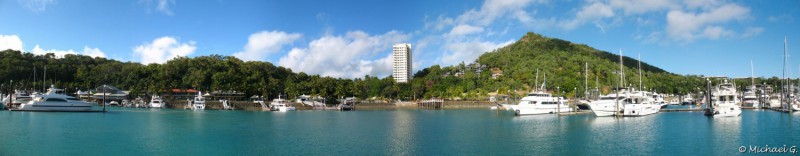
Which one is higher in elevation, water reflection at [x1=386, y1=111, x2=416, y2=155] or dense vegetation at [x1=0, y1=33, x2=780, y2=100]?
dense vegetation at [x1=0, y1=33, x2=780, y2=100]

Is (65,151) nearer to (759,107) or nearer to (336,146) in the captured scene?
(336,146)

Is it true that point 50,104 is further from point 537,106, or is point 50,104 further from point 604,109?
point 604,109

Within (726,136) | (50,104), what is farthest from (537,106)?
(50,104)

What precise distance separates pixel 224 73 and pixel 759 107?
97051mm

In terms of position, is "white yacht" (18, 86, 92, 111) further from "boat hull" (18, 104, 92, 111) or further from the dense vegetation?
the dense vegetation

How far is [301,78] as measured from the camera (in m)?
130

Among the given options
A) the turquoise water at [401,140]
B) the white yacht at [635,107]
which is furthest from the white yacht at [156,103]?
the white yacht at [635,107]

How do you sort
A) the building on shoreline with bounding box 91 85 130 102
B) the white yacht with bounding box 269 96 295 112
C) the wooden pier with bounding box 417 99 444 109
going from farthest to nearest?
the wooden pier with bounding box 417 99 444 109 < the building on shoreline with bounding box 91 85 130 102 < the white yacht with bounding box 269 96 295 112

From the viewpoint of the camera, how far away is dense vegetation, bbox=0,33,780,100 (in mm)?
109562

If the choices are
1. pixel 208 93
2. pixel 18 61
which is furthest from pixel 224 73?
pixel 18 61

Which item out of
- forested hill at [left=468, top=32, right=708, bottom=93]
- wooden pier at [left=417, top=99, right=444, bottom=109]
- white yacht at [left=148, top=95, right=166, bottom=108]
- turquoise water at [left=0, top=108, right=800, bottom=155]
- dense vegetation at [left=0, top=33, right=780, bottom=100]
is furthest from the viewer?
forested hill at [left=468, top=32, right=708, bottom=93]

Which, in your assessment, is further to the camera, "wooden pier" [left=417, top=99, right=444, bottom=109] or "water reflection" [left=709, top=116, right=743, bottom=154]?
"wooden pier" [left=417, top=99, right=444, bottom=109]

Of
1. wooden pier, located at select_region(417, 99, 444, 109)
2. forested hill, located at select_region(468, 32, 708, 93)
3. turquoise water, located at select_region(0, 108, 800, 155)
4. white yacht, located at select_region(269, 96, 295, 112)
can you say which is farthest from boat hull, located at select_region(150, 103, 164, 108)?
forested hill, located at select_region(468, 32, 708, 93)

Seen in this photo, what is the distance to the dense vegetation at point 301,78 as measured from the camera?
110 m
